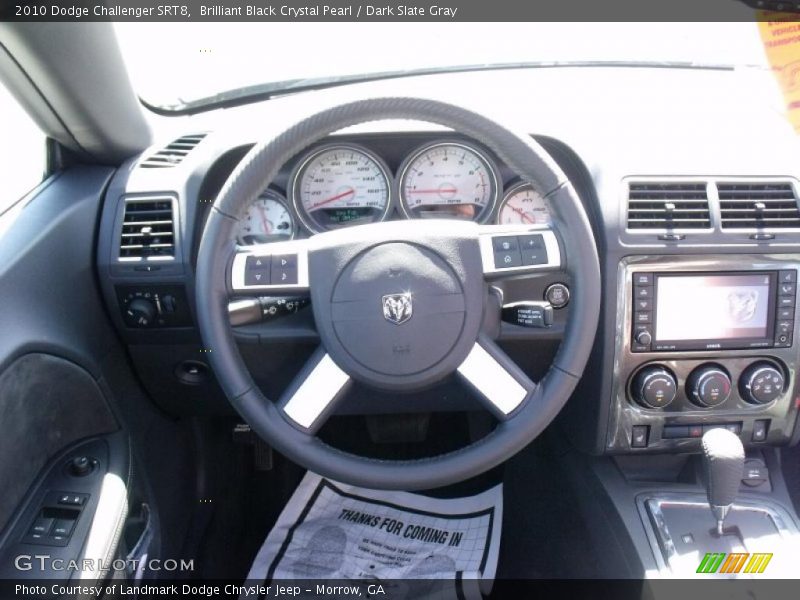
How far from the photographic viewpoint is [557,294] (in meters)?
1.69

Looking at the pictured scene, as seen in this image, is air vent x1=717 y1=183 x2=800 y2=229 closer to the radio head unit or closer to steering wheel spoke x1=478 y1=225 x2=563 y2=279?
the radio head unit

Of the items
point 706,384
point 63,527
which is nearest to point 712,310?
point 706,384

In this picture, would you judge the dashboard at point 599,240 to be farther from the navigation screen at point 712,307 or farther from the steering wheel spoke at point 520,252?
the steering wheel spoke at point 520,252

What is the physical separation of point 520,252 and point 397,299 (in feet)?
0.78

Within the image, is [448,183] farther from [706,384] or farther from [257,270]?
[706,384]

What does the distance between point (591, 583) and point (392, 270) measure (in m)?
1.03

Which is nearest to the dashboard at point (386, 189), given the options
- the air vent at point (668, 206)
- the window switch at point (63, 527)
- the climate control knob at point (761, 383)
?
the air vent at point (668, 206)

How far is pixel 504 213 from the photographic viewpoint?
1753 millimetres

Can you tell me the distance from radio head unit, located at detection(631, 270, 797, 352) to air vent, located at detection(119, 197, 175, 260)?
1039 mm

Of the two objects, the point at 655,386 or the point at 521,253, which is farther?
the point at 655,386

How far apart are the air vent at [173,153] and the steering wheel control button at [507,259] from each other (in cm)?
84

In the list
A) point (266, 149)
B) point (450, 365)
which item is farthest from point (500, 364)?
point (266, 149)

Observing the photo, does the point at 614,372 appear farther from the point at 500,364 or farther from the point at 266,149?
the point at 266,149

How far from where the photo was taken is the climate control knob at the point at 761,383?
1643 mm
